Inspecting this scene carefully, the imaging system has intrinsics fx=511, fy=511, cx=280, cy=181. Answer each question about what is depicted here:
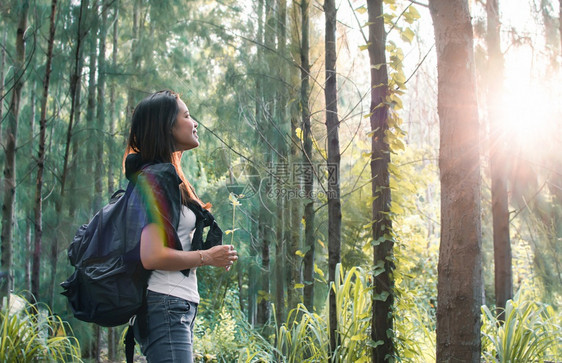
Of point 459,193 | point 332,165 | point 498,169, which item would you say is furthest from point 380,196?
point 498,169

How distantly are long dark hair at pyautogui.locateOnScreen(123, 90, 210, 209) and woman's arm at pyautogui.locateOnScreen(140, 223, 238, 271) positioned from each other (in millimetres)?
166

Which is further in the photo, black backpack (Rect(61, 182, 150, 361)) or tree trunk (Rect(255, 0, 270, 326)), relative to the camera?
tree trunk (Rect(255, 0, 270, 326))

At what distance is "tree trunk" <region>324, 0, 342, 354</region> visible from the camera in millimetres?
2436

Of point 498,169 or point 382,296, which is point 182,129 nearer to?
point 382,296

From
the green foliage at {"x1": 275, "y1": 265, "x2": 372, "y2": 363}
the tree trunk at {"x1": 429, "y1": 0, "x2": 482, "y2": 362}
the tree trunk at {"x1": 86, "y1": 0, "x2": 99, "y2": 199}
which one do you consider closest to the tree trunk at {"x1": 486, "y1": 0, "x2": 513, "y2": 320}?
the green foliage at {"x1": 275, "y1": 265, "x2": 372, "y2": 363}

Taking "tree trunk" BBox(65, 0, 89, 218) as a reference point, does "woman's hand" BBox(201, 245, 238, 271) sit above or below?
below

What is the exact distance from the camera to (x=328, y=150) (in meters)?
2.46

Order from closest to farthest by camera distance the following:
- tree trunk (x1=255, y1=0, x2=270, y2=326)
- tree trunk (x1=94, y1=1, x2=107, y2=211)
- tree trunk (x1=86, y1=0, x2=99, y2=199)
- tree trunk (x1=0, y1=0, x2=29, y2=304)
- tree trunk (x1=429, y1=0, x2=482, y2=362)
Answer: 1. tree trunk (x1=429, y1=0, x2=482, y2=362)
2. tree trunk (x1=0, y1=0, x2=29, y2=304)
3. tree trunk (x1=86, y1=0, x2=99, y2=199)
4. tree trunk (x1=255, y1=0, x2=270, y2=326)
5. tree trunk (x1=94, y1=1, x2=107, y2=211)

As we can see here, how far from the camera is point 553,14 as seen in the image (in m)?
4.73

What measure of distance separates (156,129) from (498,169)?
4195 millimetres

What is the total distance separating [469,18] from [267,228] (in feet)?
12.8

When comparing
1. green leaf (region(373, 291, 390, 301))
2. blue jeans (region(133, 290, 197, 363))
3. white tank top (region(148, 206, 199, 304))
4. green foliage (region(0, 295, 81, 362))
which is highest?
white tank top (region(148, 206, 199, 304))

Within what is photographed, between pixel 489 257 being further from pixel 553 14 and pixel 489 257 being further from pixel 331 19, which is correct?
pixel 331 19

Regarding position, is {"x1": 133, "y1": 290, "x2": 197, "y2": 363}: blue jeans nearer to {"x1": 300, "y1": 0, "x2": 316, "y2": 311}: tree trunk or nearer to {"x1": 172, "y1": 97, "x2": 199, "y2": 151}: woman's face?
{"x1": 172, "y1": 97, "x2": 199, "y2": 151}: woman's face
